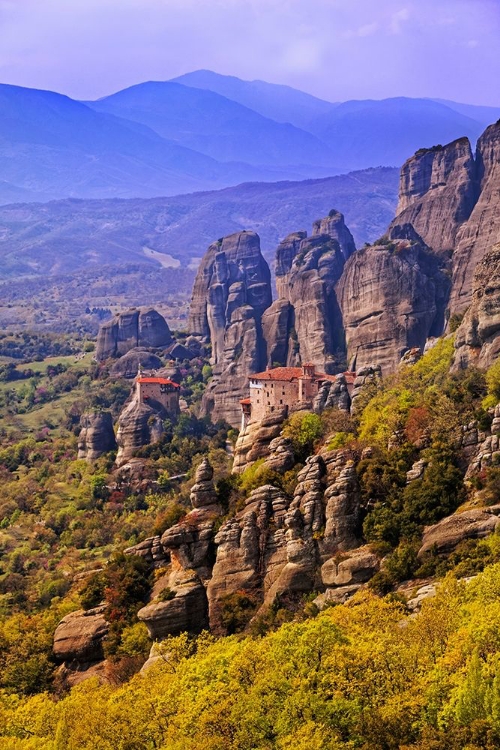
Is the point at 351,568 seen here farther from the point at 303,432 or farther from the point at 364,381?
the point at 364,381

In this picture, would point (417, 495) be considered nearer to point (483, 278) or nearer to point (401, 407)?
point (401, 407)

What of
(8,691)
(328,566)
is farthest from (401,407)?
(8,691)

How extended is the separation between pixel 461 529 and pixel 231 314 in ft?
330

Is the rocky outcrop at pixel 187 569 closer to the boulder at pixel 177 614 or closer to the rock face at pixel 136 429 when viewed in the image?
the boulder at pixel 177 614

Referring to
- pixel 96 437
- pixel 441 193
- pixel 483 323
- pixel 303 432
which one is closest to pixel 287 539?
pixel 303 432

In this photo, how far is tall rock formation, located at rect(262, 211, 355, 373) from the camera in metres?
121

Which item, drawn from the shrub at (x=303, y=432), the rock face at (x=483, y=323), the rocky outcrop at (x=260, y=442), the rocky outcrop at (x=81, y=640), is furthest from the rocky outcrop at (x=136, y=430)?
the rocky outcrop at (x=81, y=640)

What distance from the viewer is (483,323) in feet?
194

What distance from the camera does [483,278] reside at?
61.2 m

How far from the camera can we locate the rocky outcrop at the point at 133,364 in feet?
473

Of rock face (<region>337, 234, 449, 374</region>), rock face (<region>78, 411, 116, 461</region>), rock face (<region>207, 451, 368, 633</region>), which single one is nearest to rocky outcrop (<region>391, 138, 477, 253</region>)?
rock face (<region>337, 234, 449, 374</region>)

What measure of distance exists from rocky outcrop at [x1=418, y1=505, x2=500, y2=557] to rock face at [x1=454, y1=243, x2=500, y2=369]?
47.2ft

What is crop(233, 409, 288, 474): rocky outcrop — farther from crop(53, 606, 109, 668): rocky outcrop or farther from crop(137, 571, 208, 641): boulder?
crop(53, 606, 109, 668): rocky outcrop

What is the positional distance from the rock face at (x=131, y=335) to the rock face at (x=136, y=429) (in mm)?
48900
